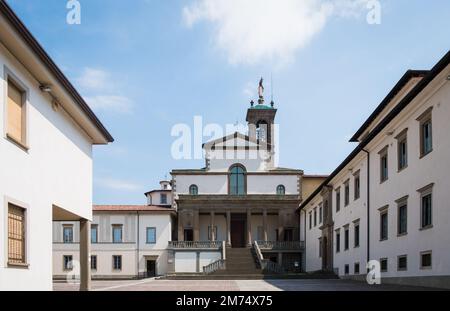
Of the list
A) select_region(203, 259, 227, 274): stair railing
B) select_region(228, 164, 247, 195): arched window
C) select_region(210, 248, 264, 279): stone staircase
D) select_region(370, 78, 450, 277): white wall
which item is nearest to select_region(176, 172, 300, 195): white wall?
select_region(228, 164, 247, 195): arched window

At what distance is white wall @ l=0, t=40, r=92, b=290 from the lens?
11.8 meters

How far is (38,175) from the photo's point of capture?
549 inches

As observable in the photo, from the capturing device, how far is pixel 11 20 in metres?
10.7

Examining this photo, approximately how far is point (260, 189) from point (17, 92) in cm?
4291

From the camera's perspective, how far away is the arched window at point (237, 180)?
2157 inches

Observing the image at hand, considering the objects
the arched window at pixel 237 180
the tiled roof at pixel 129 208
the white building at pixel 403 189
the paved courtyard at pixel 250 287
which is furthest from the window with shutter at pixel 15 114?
the arched window at pixel 237 180

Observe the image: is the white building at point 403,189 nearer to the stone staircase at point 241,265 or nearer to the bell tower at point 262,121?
the stone staircase at point 241,265

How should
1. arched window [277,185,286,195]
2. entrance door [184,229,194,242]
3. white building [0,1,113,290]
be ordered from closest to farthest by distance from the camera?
1. white building [0,1,113,290]
2. entrance door [184,229,194,242]
3. arched window [277,185,286,195]

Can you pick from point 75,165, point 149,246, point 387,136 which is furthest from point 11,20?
point 149,246

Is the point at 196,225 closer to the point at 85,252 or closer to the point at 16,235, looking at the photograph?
the point at 85,252

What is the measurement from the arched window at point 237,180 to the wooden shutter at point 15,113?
139ft

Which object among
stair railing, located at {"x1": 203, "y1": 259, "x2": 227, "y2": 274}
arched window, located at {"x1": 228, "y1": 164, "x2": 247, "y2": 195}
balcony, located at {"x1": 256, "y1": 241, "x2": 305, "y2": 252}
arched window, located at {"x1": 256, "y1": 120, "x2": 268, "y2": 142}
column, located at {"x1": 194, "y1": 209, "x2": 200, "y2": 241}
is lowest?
stair railing, located at {"x1": 203, "y1": 259, "x2": 227, "y2": 274}

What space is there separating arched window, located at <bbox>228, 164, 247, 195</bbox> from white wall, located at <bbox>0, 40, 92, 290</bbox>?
37.1m

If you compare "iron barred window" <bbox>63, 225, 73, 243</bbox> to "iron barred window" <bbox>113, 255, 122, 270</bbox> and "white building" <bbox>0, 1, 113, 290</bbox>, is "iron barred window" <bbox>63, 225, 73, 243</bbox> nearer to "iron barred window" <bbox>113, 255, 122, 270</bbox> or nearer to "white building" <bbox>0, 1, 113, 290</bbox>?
"iron barred window" <bbox>113, 255, 122, 270</bbox>
